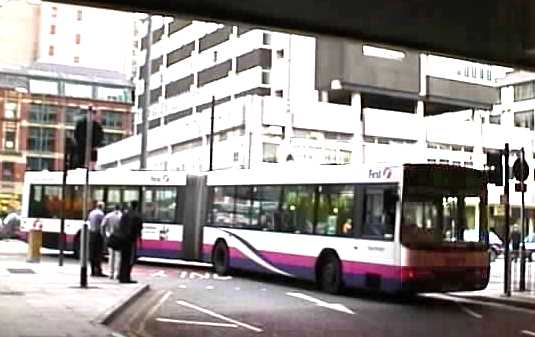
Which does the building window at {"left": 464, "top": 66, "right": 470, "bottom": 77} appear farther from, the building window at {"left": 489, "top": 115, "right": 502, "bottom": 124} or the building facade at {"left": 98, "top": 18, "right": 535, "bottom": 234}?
the building window at {"left": 489, "top": 115, "right": 502, "bottom": 124}

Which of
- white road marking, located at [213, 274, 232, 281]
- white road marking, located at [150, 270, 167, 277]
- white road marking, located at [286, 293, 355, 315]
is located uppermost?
white road marking, located at [150, 270, 167, 277]

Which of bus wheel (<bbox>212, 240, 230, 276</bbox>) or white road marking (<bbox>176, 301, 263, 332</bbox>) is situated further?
bus wheel (<bbox>212, 240, 230, 276</bbox>)

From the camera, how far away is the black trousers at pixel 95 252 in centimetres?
2245

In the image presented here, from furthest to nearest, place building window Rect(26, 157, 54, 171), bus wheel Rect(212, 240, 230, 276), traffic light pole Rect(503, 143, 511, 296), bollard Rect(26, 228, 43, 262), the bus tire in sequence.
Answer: building window Rect(26, 157, 54, 171), the bus tire, bollard Rect(26, 228, 43, 262), bus wheel Rect(212, 240, 230, 276), traffic light pole Rect(503, 143, 511, 296)

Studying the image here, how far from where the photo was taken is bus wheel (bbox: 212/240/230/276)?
25297 millimetres

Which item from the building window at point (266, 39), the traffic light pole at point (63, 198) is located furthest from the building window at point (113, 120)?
the traffic light pole at point (63, 198)

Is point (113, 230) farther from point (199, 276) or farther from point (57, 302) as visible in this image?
point (57, 302)

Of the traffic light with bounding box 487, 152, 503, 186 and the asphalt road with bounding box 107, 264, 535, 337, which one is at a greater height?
the traffic light with bounding box 487, 152, 503, 186

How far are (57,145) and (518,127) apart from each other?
51068 millimetres

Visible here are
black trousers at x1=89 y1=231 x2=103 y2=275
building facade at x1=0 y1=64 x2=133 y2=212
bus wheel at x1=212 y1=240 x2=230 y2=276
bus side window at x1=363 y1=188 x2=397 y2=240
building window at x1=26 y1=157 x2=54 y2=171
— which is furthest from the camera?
building window at x1=26 y1=157 x2=54 y2=171

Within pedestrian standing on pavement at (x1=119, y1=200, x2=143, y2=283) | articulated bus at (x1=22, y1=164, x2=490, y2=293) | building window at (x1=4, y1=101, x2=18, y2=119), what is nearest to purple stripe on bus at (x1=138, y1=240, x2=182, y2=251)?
articulated bus at (x1=22, y1=164, x2=490, y2=293)

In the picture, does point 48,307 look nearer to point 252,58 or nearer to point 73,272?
point 73,272

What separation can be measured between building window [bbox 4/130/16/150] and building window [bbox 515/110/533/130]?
55.2 meters

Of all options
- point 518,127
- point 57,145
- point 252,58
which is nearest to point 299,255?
point 252,58
